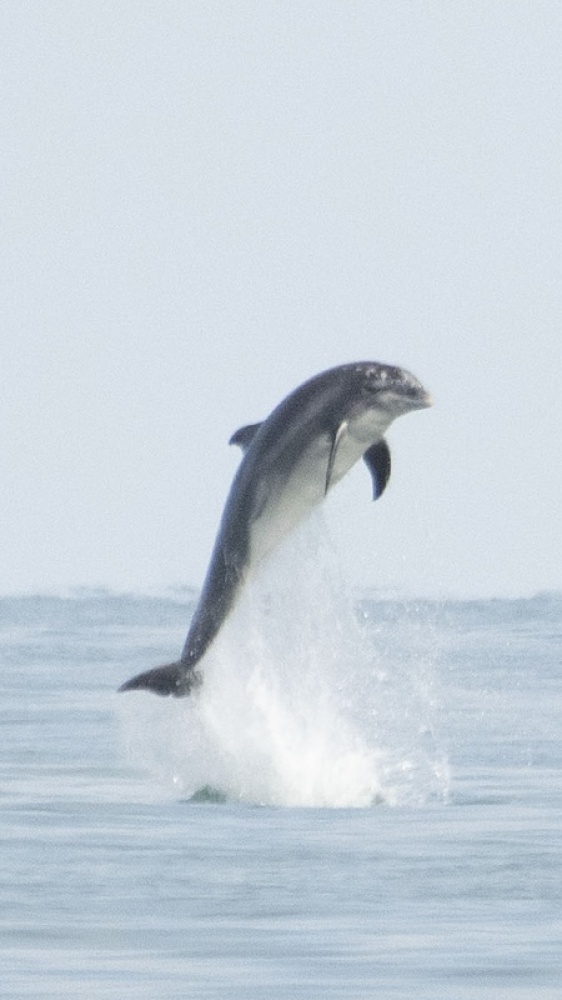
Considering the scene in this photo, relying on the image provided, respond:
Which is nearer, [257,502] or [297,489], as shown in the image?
[297,489]

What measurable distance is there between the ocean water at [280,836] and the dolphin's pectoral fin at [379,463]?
1308mm

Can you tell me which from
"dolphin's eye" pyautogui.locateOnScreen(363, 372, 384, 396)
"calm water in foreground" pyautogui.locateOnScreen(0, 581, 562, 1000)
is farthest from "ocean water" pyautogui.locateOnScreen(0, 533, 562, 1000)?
"dolphin's eye" pyautogui.locateOnScreen(363, 372, 384, 396)

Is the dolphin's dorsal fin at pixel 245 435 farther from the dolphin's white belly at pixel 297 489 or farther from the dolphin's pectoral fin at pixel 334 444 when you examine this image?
the dolphin's pectoral fin at pixel 334 444

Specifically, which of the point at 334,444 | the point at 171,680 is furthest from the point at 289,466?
the point at 171,680

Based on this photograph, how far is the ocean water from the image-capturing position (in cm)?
1352

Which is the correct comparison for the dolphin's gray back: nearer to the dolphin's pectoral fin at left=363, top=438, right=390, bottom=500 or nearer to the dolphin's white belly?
the dolphin's white belly

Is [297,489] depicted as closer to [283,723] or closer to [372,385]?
[372,385]

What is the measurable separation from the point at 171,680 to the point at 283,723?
4.47 metres

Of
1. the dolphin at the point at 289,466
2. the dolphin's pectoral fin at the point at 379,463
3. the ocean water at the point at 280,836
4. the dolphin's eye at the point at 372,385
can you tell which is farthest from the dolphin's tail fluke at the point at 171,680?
the dolphin's eye at the point at 372,385

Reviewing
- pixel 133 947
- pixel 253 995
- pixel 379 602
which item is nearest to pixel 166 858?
pixel 133 947

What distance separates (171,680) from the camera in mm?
18156

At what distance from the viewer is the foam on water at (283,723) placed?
20.8 m

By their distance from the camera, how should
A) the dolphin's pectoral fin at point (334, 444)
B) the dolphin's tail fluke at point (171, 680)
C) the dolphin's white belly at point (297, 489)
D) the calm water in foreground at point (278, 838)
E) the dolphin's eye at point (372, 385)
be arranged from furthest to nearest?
the dolphin's tail fluke at point (171, 680) < the dolphin's white belly at point (297, 489) < the dolphin's eye at point (372, 385) < the dolphin's pectoral fin at point (334, 444) < the calm water in foreground at point (278, 838)

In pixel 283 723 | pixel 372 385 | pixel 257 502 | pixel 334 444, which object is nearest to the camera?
pixel 334 444
